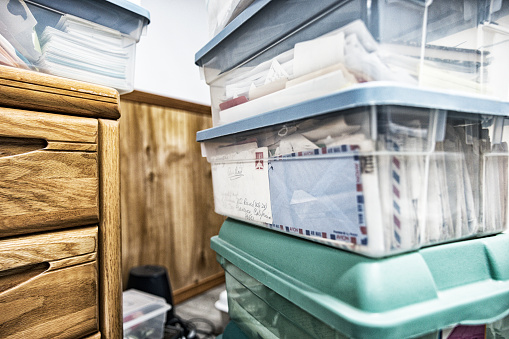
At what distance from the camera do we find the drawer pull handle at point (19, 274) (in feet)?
1.39

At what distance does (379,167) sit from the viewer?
1.12 feet

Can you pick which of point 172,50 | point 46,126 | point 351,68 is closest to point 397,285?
point 351,68

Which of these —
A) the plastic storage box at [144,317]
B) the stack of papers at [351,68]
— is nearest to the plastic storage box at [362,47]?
the stack of papers at [351,68]

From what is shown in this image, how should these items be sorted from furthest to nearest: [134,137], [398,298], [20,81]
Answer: [134,137], [20,81], [398,298]

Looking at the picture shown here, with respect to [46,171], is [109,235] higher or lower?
lower

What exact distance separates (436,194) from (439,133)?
8 centimetres

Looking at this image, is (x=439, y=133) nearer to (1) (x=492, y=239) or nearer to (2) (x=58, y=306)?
(1) (x=492, y=239)

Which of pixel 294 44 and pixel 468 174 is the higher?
pixel 294 44

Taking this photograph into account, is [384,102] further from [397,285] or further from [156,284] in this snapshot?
[156,284]

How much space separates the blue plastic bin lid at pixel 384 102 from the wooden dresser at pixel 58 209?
0.97ft

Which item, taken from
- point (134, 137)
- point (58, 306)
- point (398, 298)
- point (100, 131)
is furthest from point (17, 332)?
point (134, 137)

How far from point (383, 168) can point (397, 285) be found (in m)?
0.13

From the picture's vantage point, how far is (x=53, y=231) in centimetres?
48

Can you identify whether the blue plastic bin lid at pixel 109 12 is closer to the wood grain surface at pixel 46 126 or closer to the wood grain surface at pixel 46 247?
the wood grain surface at pixel 46 126
